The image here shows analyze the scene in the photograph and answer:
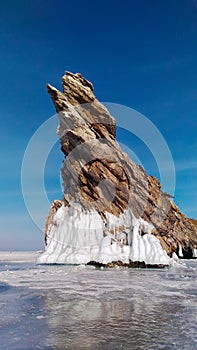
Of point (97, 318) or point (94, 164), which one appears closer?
point (97, 318)

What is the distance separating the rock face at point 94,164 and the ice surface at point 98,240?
2.40 ft

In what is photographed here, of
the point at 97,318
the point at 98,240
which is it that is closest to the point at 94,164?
the point at 98,240

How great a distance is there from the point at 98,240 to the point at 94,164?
1023 cm

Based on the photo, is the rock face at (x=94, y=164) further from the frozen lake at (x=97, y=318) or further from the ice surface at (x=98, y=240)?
the frozen lake at (x=97, y=318)

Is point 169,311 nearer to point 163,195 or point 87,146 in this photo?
point 87,146

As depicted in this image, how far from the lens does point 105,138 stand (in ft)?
149

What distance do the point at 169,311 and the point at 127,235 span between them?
90.2 ft

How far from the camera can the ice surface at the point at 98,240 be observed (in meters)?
35.6

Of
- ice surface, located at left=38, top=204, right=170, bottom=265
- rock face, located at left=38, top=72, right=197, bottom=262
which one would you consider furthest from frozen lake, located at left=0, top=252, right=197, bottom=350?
rock face, located at left=38, top=72, right=197, bottom=262

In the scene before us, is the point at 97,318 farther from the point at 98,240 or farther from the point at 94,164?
the point at 94,164

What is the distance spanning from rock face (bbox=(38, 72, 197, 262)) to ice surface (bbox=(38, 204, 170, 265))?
2.40ft

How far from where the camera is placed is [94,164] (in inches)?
1683

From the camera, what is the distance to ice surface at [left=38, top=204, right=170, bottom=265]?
35.6 meters

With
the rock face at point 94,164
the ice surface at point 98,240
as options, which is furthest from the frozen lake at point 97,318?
the rock face at point 94,164
